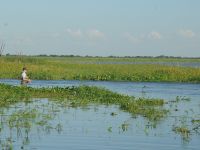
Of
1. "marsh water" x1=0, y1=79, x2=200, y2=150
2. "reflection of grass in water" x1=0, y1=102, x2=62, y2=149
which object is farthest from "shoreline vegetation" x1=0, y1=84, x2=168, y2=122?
"reflection of grass in water" x1=0, y1=102, x2=62, y2=149

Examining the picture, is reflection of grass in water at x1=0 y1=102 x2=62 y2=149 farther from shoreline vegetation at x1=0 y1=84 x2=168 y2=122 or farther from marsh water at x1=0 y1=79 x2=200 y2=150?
shoreline vegetation at x1=0 y1=84 x2=168 y2=122

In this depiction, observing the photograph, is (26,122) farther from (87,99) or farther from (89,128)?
(87,99)

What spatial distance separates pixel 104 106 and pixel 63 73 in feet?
81.3

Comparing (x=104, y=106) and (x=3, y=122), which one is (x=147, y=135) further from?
(x=104, y=106)

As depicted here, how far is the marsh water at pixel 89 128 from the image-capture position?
15.5 m

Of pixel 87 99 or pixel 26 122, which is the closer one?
pixel 26 122

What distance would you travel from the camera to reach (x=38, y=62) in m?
58.2

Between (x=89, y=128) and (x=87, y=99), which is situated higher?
(x=87, y=99)

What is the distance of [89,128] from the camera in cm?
1822

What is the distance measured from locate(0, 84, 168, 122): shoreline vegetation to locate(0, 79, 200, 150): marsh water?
50 cm

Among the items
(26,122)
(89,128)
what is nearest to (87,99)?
(89,128)

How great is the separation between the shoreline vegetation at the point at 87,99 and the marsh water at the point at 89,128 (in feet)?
1.64

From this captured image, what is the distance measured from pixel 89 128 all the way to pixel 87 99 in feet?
26.6

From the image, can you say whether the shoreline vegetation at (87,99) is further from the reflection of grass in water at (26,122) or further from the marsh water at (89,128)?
the reflection of grass in water at (26,122)
